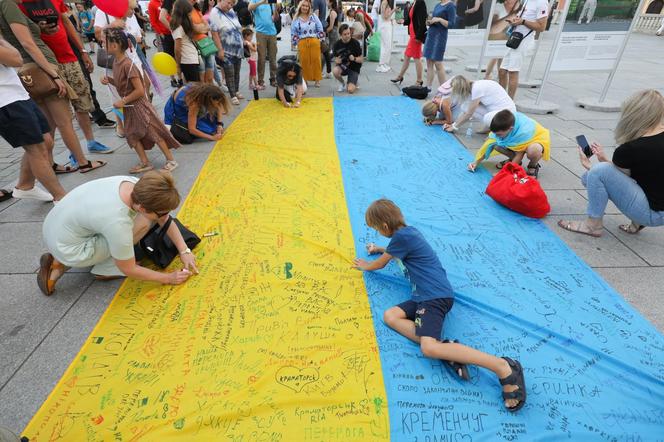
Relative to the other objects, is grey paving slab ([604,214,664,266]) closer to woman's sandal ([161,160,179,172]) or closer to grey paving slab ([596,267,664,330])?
grey paving slab ([596,267,664,330])

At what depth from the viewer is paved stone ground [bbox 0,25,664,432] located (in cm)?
190

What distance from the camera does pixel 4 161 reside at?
4.31 metres

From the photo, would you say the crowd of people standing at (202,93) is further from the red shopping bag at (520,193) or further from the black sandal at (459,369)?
the black sandal at (459,369)

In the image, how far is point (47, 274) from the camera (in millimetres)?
2326

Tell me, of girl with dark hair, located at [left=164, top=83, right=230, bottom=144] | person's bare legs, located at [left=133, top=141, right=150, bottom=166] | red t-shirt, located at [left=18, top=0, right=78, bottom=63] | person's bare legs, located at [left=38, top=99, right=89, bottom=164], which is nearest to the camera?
red t-shirt, located at [left=18, top=0, right=78, bottom=63]

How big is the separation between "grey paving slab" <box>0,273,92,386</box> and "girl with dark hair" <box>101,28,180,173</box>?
5.74 ft

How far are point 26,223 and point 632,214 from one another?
482 centimetres

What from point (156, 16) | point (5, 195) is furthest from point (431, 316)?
point (156, 16)

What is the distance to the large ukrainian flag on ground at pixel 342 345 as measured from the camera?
1662 mm

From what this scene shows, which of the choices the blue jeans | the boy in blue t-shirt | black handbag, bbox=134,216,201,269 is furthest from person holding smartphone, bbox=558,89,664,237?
black handbag, bbox=134,216,201,269

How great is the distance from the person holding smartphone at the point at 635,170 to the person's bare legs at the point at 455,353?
1.81m

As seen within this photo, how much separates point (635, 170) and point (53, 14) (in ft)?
17.2

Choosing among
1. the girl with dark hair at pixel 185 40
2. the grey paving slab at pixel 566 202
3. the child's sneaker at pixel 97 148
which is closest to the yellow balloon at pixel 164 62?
the girl with dark hair at pixel 185 40

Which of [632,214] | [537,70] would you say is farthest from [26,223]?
[537,70]
